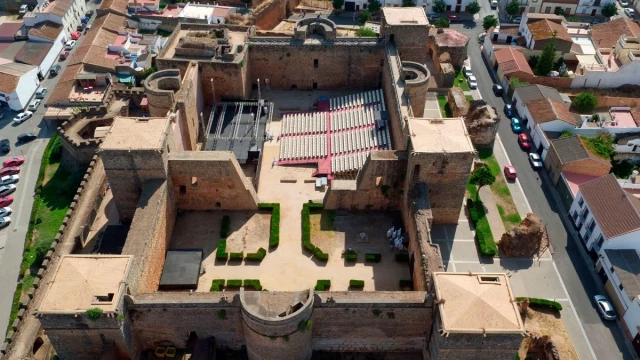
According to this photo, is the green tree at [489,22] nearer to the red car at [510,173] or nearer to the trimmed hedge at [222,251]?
the red car at [510,173]

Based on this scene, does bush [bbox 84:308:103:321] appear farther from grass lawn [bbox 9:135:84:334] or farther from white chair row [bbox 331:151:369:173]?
white chair row [bbox 331:151:369:173]

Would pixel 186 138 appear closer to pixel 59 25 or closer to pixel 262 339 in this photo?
pixel 262 339

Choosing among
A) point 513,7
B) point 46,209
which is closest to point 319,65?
point 46,209

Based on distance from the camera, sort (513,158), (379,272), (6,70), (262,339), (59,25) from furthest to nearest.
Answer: (59,25) → (6,70) → (513,158) → (379,272) → (262,339)

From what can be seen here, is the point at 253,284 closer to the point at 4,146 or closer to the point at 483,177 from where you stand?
the point at 483,177

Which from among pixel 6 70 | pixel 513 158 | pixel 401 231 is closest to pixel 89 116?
pixel 6 70
